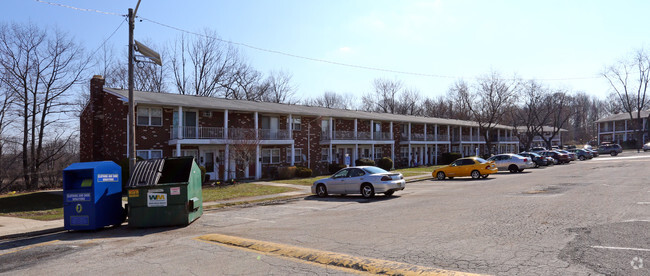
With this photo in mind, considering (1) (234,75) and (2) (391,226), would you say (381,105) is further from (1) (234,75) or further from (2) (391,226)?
(2) (391,226)

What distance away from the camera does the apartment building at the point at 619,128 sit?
80562 mm

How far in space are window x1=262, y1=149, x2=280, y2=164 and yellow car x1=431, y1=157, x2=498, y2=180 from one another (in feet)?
39.2

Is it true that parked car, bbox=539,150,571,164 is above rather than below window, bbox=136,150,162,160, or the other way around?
below

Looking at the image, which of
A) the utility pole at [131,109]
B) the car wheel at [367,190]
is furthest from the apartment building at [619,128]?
the utility pole at [131,109]

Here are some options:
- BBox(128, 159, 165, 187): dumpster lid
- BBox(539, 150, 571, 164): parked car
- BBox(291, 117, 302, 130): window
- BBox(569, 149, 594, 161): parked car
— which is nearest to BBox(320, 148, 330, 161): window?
BBox(291, 117, 302, 130): window

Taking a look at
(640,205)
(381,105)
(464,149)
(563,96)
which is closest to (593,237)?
(640,205)

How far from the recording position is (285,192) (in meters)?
20.4

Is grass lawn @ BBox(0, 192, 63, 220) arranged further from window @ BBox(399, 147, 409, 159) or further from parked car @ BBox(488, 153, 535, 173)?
window @ BBox(399, 147, 409, 159)

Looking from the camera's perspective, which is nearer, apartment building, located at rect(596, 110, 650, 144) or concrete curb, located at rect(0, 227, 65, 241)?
concrete curb, located at rect(0, 227, 65, 241)

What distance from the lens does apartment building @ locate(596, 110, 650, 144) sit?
80562 millimetres

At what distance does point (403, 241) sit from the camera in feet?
25.9

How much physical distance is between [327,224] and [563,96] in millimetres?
59451

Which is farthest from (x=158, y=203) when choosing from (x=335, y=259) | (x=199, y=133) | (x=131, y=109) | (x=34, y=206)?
(x=199, y=133)

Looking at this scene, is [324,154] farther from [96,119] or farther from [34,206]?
[34,206]
